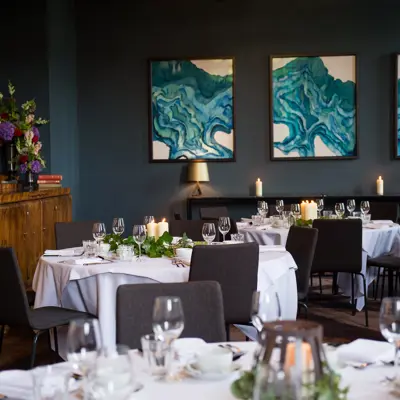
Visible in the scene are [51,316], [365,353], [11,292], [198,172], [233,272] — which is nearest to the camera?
[365,353]

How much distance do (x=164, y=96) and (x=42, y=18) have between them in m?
1.90

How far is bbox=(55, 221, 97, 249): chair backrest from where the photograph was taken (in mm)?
5781

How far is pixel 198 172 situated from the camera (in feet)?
29.9

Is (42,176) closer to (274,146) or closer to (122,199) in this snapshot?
(122,199)

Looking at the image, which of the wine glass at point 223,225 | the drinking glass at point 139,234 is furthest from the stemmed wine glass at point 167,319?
the wine glass at point 223,225

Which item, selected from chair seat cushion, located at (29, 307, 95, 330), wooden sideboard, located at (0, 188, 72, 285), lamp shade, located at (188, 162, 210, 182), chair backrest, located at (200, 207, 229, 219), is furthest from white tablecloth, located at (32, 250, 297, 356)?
lamp shade, located at (188, 162, 210, 182)

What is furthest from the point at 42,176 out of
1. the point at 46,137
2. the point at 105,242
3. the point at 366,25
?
the point at 366,25

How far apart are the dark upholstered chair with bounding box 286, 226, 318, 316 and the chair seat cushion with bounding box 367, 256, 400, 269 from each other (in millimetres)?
1495

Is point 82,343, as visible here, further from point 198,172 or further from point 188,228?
point 198,172

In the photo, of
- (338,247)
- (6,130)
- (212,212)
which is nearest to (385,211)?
(212,212)

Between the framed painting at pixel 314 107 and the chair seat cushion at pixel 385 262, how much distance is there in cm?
301

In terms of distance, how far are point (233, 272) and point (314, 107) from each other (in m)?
5.68

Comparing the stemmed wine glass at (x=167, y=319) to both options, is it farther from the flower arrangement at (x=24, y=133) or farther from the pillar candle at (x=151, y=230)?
the flower arrangement at (x=24, y=133)

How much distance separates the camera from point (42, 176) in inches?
323
